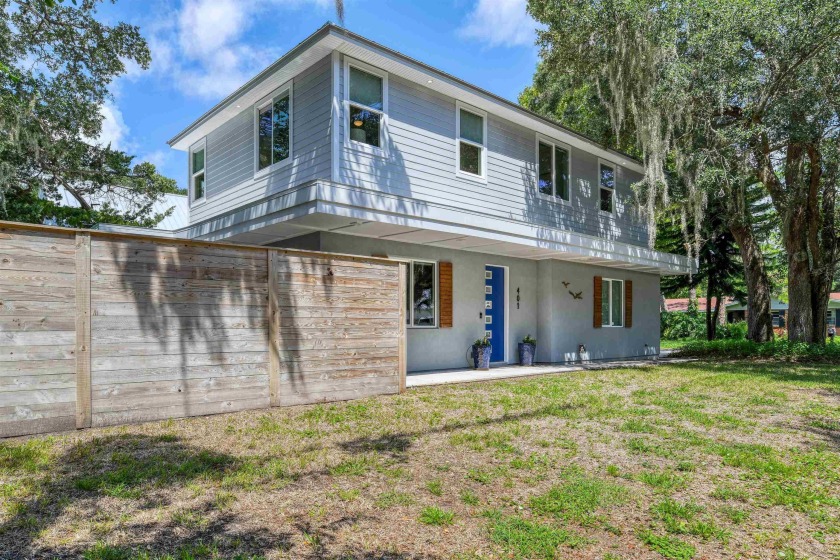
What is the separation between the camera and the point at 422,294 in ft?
31.3

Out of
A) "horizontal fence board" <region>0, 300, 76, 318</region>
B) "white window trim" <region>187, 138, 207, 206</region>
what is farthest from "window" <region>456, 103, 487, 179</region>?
"horizontal fence board" <region>0, 300, 76, 318</region>

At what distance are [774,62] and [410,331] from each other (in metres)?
8.68

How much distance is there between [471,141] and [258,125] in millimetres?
3901

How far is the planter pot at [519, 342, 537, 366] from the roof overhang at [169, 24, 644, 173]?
4473 millimetres

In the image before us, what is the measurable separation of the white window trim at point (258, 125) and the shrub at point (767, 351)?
11.8 meters

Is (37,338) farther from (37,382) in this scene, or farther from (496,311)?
(496,311)

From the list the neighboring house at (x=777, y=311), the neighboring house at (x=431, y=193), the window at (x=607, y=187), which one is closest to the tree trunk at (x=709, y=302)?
the neighboring house at (x=431, y=193)

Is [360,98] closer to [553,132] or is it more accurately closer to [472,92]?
[472,92]

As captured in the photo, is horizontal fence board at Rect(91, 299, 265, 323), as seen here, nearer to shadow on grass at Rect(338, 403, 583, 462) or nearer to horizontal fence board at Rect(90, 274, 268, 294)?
horizontal fence board at Rect(90, 274, 268, 294)

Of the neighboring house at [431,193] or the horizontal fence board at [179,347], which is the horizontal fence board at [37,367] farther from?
the neighboring house at [431,193]

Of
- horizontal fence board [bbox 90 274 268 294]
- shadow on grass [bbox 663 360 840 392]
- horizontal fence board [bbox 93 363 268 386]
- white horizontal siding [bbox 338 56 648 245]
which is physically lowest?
shadow on grass [bbox 663 360 840 392]

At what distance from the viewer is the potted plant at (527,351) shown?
1084 centimetres

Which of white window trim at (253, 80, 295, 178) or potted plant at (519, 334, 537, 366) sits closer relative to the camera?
white window trim at (253, 80, 295, 178)

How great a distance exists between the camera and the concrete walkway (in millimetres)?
Answer: 8243
